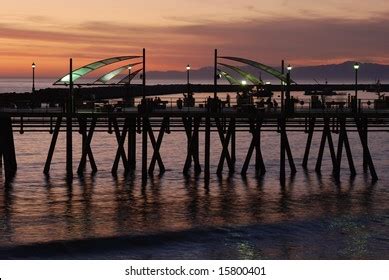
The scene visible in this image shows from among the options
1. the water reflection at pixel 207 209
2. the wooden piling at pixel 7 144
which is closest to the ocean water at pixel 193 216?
the water reflection at pixel 207 209

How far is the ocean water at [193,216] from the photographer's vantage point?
3225 cm

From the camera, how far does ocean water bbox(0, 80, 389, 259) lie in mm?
32250

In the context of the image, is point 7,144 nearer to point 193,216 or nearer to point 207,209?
point 207,209

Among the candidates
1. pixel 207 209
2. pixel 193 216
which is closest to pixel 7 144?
pixel 207 209

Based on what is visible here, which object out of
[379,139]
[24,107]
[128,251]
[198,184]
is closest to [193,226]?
[128,251]

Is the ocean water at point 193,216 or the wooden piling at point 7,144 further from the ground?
the wooden piling at point 7,144

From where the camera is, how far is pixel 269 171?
52.7m

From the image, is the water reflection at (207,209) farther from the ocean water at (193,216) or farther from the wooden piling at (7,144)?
the wooden piling at (7,144)

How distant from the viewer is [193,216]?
125 ft

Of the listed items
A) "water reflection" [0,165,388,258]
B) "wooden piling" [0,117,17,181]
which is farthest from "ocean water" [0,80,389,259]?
"wooden piling" [0,117,17,181]

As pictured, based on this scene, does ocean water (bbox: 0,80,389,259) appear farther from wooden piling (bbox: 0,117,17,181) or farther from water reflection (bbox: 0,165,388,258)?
wooden piling (bbox: 0,117,17,181)
